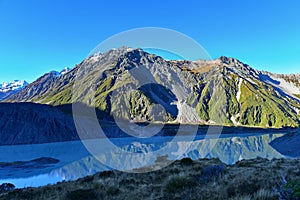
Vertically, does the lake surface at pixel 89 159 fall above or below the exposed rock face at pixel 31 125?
below

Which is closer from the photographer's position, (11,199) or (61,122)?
(11,199)

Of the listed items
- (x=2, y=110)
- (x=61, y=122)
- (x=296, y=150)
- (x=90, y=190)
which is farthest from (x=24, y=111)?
(x=90, y=190)

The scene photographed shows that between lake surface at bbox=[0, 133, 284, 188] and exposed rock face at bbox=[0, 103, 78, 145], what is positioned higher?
exposed rock face at bbox=[0, 103, 78, 145]

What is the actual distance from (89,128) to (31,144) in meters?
25.0

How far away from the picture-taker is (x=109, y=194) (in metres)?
12.5

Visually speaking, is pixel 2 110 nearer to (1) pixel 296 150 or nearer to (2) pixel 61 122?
(2) pixel 61 122

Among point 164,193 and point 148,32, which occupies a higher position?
point 148,32

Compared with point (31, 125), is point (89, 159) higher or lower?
lower

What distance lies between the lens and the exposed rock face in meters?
101

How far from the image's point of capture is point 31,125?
106438mm

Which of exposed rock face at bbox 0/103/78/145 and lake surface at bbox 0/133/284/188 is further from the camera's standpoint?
exposed rock face at bbox 0/103/78/145

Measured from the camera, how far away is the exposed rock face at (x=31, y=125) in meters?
101

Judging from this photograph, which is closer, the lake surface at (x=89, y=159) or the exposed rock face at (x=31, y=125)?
the lake surface at (x=89, y=159)

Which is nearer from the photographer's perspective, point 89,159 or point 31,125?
point 89,159
